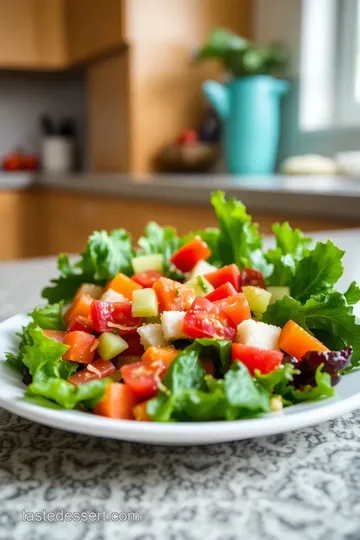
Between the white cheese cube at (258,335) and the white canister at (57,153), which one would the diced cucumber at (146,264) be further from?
the white canister at (57,153)

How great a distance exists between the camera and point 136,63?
3.26m

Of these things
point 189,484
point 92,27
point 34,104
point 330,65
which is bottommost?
point 189,484

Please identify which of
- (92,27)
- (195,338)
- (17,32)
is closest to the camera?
(195,338)

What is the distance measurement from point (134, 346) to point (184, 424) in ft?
0.57

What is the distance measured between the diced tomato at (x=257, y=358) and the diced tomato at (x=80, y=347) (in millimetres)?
137

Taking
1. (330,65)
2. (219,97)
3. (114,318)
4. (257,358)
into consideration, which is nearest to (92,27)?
(219,97)

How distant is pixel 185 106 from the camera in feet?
11.2

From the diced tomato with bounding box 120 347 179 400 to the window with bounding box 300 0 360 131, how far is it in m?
2.53

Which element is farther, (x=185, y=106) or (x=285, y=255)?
(x=185, y=106)

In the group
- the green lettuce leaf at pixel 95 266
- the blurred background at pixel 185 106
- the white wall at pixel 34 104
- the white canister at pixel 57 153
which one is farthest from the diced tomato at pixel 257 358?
the white wall at pixel 34 104

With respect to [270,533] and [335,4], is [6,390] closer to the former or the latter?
[270,533]

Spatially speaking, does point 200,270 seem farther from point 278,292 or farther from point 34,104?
point 34,104

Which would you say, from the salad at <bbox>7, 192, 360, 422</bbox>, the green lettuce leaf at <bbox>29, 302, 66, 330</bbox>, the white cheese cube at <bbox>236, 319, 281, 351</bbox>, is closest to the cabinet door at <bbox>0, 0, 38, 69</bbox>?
the salad at <bbox>7, 192, 360, 422</bbox>

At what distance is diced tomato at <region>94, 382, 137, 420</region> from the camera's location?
0.49 metres
